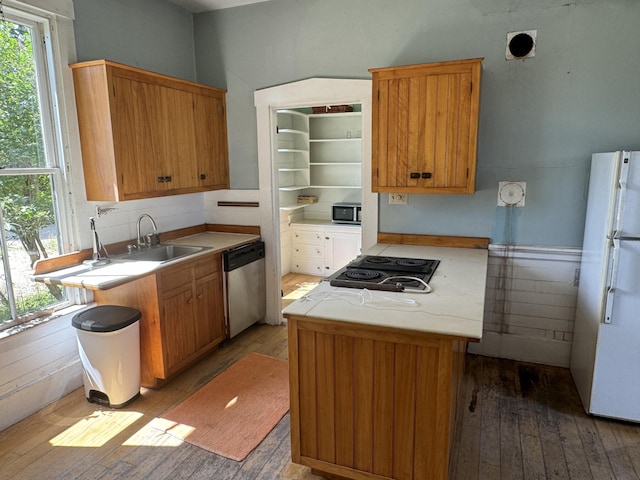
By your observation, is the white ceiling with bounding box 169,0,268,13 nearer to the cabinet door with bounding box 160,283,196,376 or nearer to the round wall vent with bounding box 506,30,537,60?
the round wall vent with bounding box 506,30,537,60

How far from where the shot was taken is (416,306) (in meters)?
1.89

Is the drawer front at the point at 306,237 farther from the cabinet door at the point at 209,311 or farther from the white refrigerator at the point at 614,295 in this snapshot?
the white refrigerator at the point at 614,295

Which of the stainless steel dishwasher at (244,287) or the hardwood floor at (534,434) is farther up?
the stainless steel dishwasher at (244,287)

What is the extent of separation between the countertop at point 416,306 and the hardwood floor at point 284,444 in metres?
0.88

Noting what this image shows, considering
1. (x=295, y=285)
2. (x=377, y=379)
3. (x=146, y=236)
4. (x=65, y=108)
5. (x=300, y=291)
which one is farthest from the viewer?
(x=295, y=285)

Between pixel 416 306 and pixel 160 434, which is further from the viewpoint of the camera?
pixel 160 434

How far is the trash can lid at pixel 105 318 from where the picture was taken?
2.51m

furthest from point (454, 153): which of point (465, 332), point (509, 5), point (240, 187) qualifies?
point (240, 187)

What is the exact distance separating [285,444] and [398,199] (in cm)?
198

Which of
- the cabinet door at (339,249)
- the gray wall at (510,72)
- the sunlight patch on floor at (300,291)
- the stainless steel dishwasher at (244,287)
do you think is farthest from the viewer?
the cabinet door at (339,249)

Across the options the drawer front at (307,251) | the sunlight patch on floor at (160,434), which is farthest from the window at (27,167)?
the drawer front at (307,251)

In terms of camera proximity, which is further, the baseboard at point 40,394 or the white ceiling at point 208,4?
the white ceiling at point 208,4

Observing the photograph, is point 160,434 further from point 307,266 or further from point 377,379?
point 307,266

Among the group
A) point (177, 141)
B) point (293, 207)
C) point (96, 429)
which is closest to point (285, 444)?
point (96, 429)
